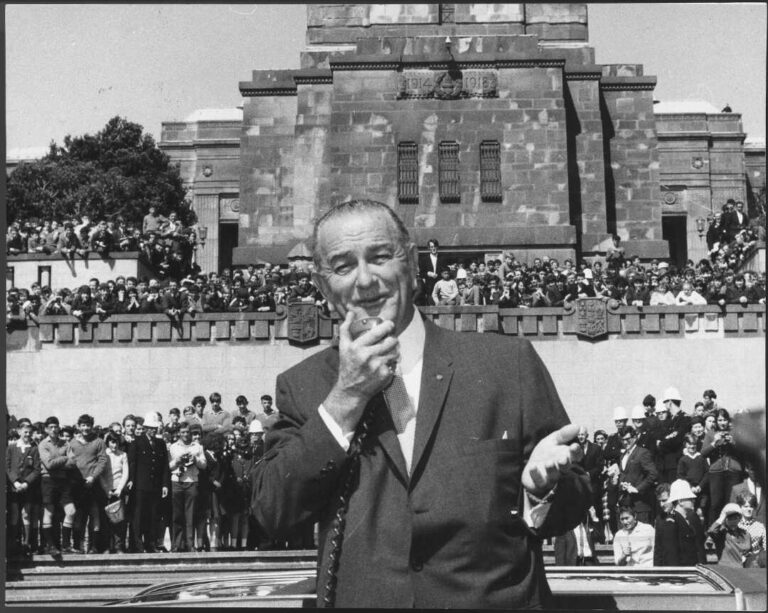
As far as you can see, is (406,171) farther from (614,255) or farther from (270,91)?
(614,255)

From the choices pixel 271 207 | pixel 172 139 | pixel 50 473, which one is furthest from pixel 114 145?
pixel 50 473

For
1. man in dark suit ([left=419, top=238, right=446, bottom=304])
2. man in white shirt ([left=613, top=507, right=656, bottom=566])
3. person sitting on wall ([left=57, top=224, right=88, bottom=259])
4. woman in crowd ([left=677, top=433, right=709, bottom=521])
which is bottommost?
man in white shirt ([left=613, top=507, right=656, bottom=566])

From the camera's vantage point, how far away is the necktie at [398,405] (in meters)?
3.84

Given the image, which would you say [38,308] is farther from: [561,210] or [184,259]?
[561,210]

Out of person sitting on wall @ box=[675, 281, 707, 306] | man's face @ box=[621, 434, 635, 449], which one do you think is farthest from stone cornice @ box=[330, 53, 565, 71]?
man's face @ box=[621, 434, 635, 449]

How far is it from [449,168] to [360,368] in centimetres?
3757

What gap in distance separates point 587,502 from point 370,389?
0.77m

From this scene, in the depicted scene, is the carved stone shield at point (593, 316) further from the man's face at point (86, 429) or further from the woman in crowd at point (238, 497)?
the man's face at point (86, 429)

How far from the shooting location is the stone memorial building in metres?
40.5

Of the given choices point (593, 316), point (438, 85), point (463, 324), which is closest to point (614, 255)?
point (438, 85)

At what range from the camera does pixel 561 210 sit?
1593 inches

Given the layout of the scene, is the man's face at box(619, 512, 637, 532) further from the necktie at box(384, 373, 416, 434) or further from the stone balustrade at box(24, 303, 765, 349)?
the stone balustrade at box(24, 303, 765, 349)

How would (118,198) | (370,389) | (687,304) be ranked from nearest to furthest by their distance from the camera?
(370,389) < (687,304) < (118,198)

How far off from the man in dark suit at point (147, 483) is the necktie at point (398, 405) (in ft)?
42.6
